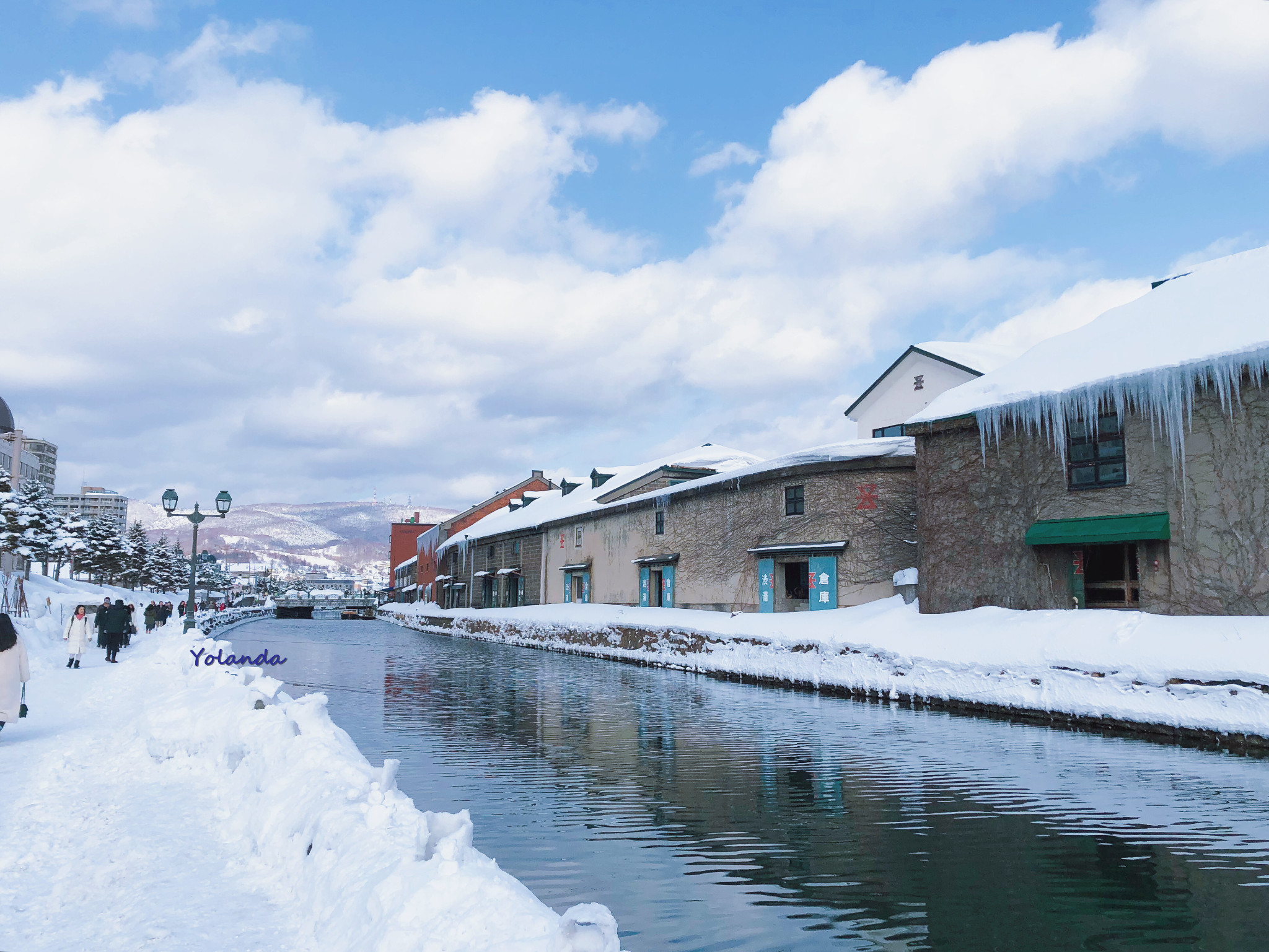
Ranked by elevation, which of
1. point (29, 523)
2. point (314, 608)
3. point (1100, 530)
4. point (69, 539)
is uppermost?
point (29, 523)

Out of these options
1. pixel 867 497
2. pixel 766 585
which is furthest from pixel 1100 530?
pixel 766 585

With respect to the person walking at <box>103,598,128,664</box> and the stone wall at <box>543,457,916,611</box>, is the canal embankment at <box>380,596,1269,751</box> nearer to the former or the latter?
the stone wall at <box>543,457,916,611</box>

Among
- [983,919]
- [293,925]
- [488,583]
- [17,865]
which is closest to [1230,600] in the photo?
[983,919]

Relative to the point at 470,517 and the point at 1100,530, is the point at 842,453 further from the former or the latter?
the point at 470,517

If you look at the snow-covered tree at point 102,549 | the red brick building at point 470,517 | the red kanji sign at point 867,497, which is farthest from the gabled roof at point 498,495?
the red kanji sign at point 867,497

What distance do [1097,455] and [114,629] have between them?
2446 centimetres

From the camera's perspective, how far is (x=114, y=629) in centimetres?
2392

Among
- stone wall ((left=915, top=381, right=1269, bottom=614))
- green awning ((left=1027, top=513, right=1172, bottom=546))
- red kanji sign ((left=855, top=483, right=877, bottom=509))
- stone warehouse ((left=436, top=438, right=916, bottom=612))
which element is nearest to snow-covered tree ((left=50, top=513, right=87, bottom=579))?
stone warehouse ((left=436, top=438, right=916, bottom=612))

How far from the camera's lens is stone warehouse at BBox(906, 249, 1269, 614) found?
55.3 feet

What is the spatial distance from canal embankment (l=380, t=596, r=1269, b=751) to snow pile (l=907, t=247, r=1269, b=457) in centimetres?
433

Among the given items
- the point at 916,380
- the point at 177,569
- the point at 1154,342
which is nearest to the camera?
the point at 1154,342

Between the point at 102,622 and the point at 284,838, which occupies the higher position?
the point at 102,622

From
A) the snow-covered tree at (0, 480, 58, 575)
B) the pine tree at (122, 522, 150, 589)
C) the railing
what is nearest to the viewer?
the railing

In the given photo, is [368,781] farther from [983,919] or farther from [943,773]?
[943,773]
